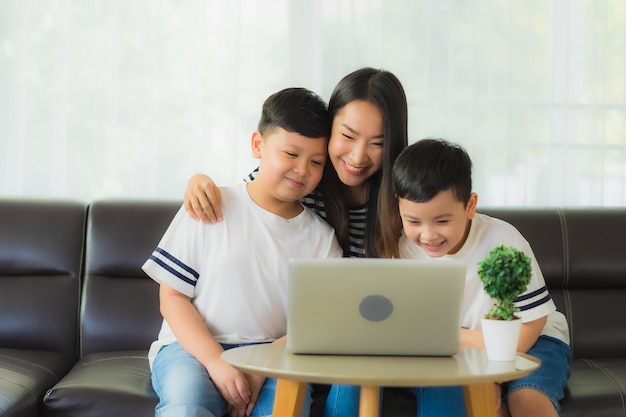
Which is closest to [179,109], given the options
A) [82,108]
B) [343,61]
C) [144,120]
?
[144,120]

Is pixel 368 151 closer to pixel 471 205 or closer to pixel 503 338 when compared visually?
pixel 471 205

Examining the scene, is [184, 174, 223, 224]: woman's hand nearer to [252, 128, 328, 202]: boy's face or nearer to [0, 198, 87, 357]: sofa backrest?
[252, 128, 328, 202]: boy's face

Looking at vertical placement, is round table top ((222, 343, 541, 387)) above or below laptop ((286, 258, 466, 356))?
below

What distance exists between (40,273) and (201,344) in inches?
34.5

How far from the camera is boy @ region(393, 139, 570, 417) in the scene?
187 centimetres

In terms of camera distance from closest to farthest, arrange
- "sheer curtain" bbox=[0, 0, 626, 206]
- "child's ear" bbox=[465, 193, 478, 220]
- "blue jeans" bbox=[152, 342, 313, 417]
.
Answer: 1. "blue jeans" bbox=[152, 342, 313, 417]
2. "child's ear" bbox=[465, 193, 478, 220]
3. "sheer curtain" bbox=[0, 0, 626, 206]

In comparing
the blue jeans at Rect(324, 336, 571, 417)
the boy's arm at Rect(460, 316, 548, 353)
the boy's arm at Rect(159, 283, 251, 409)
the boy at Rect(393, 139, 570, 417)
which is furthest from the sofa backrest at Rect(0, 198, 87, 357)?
the boy's arm at Rect(460, 316, 548, 353)

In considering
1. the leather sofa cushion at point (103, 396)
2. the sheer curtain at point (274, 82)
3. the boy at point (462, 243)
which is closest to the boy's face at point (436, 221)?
the boy at point (462, 243)

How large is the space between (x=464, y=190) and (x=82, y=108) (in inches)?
66.3

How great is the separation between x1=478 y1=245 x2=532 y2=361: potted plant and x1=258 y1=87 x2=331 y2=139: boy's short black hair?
70 cm

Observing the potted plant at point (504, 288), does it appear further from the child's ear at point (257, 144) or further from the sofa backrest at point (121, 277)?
the sofa backrest at point (121, 277)

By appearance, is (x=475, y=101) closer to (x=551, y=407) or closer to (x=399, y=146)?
(x=399, y=146)

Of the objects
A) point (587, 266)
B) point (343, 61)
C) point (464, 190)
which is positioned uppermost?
point (343, 61)

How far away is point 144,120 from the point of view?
10.1ft
